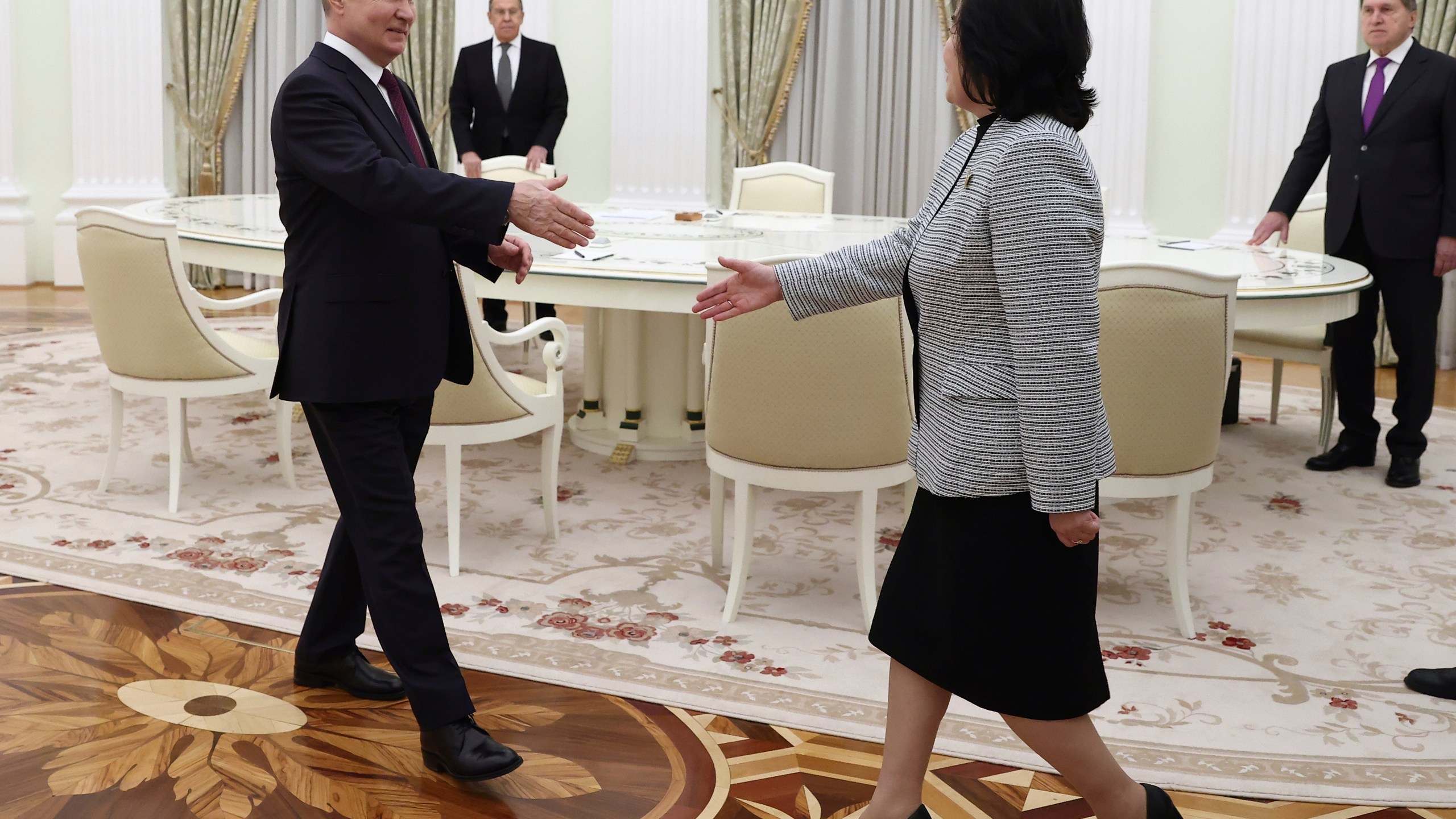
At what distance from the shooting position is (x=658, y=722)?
2641 mm

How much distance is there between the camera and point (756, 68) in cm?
773

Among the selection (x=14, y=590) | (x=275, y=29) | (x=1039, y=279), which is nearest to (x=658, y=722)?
(x=1039, y=279)

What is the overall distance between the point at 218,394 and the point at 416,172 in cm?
220

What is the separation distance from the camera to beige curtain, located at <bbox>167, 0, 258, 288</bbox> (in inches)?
328

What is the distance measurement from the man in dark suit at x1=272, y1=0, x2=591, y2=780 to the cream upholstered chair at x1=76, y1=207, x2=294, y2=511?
1.60m

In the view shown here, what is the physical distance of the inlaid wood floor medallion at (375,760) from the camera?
229cm

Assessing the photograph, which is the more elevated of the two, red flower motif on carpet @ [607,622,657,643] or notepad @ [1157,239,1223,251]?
notepad @ [1157,239,1223,251]

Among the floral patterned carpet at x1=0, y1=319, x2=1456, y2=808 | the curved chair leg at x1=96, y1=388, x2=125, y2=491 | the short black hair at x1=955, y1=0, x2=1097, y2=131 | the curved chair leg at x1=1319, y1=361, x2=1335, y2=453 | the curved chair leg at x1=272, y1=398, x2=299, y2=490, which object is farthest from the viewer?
the curved chair leg at x1=1319, y1=361, x2=1335, y2=453

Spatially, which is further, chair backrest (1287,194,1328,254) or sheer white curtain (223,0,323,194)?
sheer white curtain (223,0,323,194)

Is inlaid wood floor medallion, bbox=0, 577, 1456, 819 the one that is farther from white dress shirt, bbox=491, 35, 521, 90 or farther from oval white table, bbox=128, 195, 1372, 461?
white dress shirt, bbox=491, 35, 521, 90

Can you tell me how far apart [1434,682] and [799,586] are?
4.90 ft

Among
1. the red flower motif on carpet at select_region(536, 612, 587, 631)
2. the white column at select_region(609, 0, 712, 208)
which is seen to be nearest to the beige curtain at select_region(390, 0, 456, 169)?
the white column at select_region(609, 0, 712, 208)

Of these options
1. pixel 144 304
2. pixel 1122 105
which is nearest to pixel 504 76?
pixel 144 304

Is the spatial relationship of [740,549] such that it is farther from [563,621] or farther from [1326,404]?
[1326,404]
